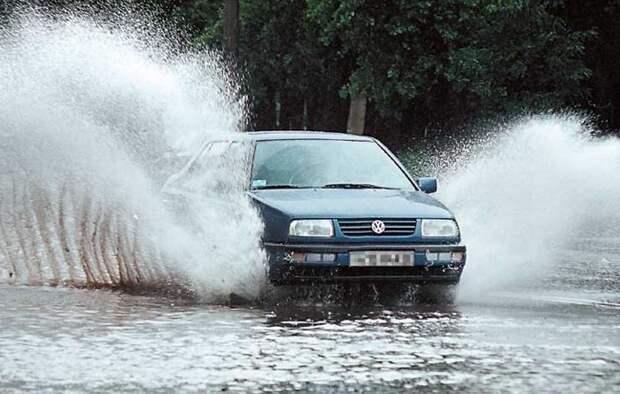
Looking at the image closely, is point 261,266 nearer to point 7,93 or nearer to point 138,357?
point 138,357

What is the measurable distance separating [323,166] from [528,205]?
26.6 ft

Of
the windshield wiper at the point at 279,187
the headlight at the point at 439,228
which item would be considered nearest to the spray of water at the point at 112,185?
the windshield wiper at the point at 279,187

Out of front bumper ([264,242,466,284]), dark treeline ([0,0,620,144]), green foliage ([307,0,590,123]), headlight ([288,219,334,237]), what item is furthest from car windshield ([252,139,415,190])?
green foliage ([307,0,590,123])

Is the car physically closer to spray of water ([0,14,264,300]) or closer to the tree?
spray of water ([0,14,264,300])

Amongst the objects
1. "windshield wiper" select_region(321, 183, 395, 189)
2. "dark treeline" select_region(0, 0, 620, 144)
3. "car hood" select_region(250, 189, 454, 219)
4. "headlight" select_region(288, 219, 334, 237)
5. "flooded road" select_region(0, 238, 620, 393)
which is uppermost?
"dark treeline" select_region(0, 0, 620, 144)

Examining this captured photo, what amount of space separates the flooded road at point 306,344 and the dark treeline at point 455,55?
27.9 m

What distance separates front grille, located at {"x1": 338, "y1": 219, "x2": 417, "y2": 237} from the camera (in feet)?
37.9

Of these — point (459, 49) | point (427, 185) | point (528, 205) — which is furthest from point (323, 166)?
point (459, 49)

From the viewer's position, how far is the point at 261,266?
1165 cm

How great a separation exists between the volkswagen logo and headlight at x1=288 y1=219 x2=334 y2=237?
1.06 ft

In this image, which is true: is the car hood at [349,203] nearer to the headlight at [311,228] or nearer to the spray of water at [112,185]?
the headlight at [311,228]

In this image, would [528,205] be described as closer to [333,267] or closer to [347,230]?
[347,230]

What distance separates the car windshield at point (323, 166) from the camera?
12766 millimetres

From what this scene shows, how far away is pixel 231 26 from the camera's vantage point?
39.7 metres
